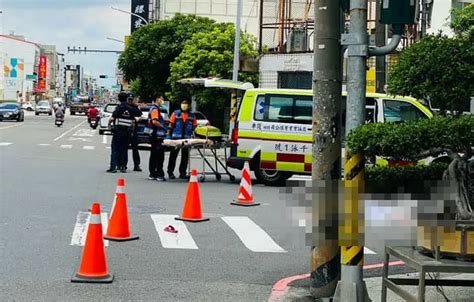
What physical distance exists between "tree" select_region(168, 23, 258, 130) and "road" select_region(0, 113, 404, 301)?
2135 centimetres

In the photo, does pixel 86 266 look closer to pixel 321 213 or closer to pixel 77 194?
pixel 321 213

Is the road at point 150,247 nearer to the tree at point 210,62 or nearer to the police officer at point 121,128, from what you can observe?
the police officer at point 121,128

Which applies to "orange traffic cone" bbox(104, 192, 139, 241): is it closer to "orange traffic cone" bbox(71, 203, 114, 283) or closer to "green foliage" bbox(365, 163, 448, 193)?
"orange traffic cone" bbox(71, 203, 114, 283)

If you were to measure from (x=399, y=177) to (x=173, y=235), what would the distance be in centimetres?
449

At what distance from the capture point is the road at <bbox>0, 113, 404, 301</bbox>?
23.2ft

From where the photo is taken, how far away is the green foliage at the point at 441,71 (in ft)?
19.9

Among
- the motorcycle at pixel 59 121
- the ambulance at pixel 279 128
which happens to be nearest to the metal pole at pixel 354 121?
the ambulance at pixel 279 128

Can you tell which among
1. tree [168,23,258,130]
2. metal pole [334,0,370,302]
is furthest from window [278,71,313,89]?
metal pole [334,0,370,302]

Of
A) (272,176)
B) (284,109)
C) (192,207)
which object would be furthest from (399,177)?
(272,176)

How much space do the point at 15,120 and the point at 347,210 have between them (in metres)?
53.5

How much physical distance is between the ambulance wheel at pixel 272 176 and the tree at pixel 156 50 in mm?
30281

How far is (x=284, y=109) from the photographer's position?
15.8 m

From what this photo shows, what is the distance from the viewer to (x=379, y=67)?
18.2 meters

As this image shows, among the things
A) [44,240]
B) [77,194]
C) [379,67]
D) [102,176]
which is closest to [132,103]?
[102,176]
